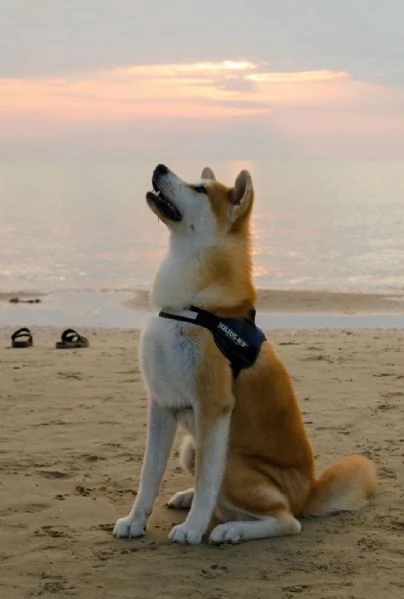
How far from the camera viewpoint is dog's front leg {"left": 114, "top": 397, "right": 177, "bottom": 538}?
4699mm

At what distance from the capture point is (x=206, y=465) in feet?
14.5

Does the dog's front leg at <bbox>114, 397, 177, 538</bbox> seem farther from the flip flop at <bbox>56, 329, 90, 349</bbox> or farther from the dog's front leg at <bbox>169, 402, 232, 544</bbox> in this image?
the flip flop at <bbox>56, 329, 90, 349</bbox>

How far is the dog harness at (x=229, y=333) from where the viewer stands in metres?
4.51

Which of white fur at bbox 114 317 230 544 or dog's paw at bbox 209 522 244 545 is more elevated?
white fur at bbox 114 317 230 544

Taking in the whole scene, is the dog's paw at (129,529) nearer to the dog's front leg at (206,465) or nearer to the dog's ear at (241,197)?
the dog's front leg at (206,465)

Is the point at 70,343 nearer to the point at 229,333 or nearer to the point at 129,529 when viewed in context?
the point at 129,529

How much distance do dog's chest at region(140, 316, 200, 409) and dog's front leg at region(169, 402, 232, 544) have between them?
6.0 inches

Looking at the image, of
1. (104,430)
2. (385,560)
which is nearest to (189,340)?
(385,560)

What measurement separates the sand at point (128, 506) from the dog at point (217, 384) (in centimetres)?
22

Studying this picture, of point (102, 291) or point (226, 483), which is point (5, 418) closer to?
point (226, 483)

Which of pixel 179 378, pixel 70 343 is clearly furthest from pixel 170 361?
pixel 70 343

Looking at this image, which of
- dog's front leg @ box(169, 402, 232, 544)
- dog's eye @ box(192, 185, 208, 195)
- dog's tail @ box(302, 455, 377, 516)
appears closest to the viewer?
dog's front leg @ box(169, 402, 232, 544)

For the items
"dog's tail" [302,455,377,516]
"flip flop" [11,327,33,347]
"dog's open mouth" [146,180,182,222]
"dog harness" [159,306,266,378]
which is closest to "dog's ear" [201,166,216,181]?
"dog's open mouth" [146,180,182,222]

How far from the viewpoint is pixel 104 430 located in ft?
22.4
